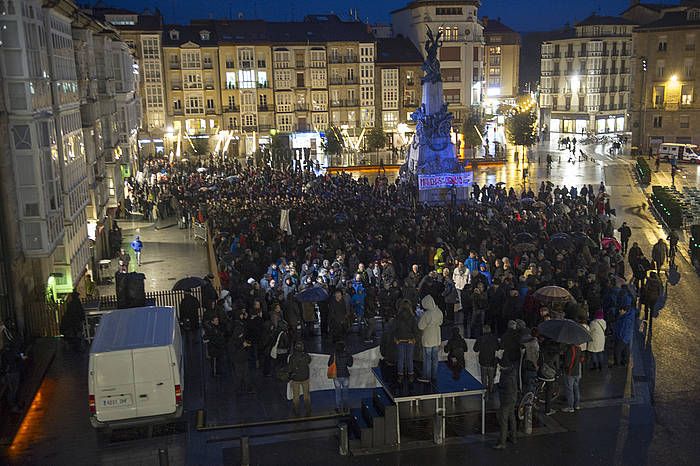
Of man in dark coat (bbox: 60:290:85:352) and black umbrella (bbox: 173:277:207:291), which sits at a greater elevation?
black umbrella (bbox: 173:277:207:291)

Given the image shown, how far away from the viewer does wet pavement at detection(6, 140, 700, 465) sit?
39.0 ft

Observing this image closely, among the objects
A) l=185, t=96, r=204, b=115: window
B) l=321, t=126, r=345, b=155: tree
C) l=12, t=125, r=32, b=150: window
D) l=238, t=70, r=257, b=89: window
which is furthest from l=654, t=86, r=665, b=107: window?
l=12, t=125, r=32, b=150: window

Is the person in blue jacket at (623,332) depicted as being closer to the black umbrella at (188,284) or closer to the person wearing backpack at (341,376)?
the person wearing backpack at (341,376)

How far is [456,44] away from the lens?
7988cm

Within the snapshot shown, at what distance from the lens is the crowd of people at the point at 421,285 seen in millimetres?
13383

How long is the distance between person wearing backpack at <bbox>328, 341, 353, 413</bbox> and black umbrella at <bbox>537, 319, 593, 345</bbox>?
3708 mm

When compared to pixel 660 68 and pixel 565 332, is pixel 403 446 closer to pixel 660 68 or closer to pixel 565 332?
pixel 565 332

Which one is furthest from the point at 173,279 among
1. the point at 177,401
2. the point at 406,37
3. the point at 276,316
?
the point at 406,37

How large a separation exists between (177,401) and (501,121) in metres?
81.1

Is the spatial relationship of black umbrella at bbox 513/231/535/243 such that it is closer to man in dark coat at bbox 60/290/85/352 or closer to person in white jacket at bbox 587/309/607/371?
person in white jacket at bbox 587/309/607/371

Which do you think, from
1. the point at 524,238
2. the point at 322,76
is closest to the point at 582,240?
the point at 524,238

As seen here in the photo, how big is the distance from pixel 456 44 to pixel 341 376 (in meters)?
71.6

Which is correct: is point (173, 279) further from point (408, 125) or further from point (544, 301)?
point (408, 125)

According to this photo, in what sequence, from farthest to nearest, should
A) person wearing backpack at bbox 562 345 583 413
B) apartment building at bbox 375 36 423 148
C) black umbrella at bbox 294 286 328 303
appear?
apartment building at bbox 375 36 423 148, black umbrella at bbox 294 286 328 303, person wearing backpack at bbox 562 345 583 413
